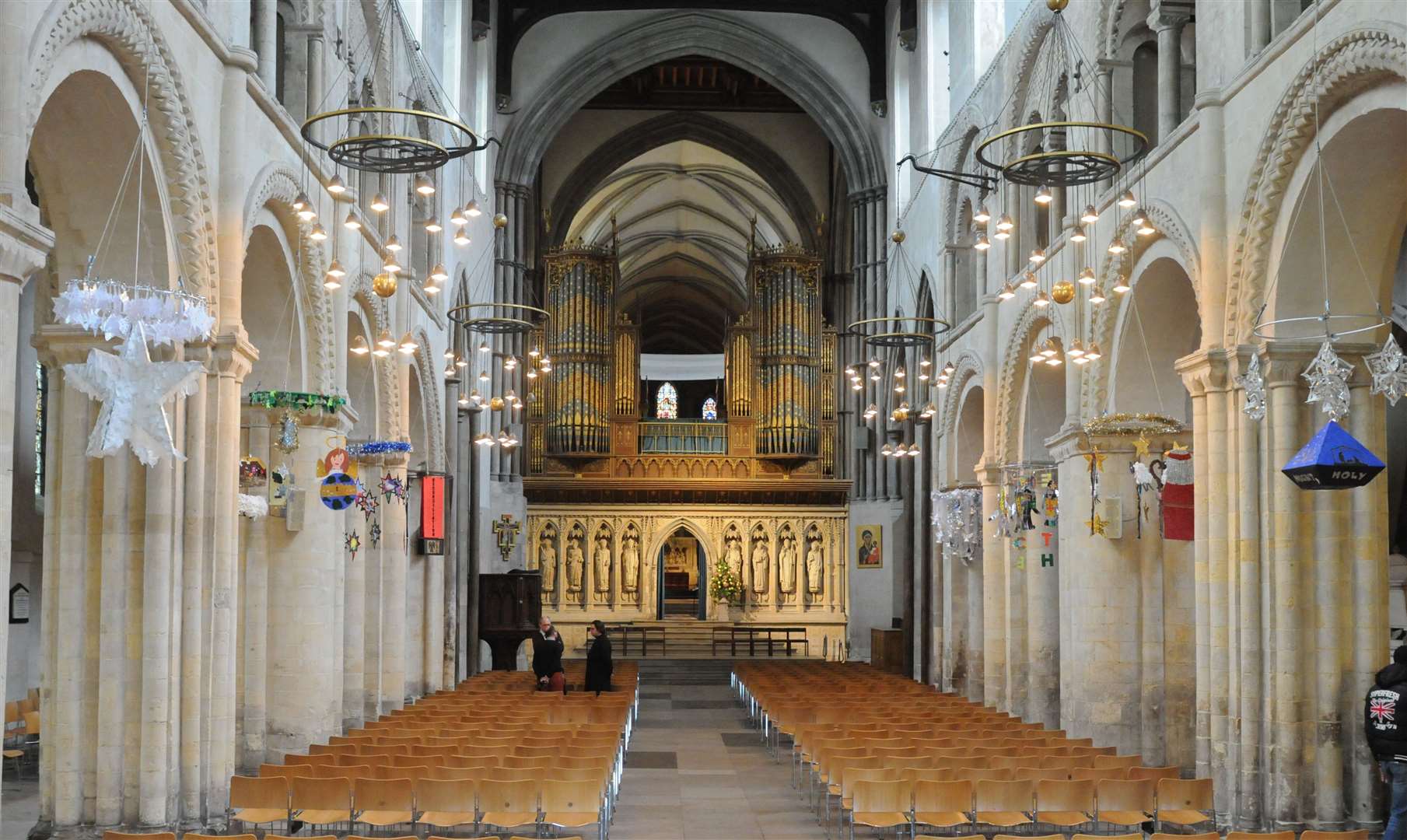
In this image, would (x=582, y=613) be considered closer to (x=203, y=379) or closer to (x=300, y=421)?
(x=300, y=421)

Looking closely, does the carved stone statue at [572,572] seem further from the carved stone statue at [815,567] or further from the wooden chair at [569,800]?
the wooden chair at [569,800]

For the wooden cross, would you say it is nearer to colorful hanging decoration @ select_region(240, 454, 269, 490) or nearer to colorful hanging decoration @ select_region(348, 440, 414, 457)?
colorful hanging decoration @ select_region(348, 440, 414, 457)

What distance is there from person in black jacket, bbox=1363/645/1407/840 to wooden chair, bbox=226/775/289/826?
26.5 ft

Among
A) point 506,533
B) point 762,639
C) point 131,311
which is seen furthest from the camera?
point 762,639

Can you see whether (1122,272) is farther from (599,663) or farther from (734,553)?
(734,553)

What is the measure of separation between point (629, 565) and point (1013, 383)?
65.4ft

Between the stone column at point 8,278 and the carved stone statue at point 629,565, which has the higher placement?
the stone column at point 8,278

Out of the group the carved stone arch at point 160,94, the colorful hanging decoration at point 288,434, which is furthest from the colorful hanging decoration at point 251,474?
the carved stone arch at point 160,94

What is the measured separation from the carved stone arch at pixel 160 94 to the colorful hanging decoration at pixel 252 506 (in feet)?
8.75

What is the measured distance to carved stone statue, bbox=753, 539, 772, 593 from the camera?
40.6 meters

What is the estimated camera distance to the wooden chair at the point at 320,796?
36.5 feet

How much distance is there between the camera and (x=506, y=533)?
35812 millimetres

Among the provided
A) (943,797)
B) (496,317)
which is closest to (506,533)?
(496,317)

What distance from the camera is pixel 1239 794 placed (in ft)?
43.6
